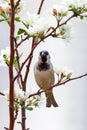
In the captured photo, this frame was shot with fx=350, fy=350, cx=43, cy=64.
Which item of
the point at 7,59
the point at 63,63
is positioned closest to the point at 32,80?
the point at 63,63

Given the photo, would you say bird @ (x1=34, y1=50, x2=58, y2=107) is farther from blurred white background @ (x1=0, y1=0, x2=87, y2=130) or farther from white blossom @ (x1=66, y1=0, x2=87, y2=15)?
blurred white background @ (x1=0, y1=0, x2=87, y2=130)

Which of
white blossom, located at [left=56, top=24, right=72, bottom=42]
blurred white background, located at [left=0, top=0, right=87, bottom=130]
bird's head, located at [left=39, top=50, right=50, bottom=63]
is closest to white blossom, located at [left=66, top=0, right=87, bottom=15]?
white blossom, located at [left=56, top=24, right=72, bottom=42]

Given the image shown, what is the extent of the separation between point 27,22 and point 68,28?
0.29 ft

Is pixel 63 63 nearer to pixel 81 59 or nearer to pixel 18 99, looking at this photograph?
pixel 81 59

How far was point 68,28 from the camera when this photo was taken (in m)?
0.73

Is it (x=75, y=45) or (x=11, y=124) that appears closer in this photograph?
(x=11, y=124)

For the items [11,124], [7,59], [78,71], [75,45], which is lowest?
[11,124]

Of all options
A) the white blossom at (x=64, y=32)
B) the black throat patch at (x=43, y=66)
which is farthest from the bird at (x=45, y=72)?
the white blossom at (x=64, y=32)

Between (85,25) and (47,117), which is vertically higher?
(85,25)

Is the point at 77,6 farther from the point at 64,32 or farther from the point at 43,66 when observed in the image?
the point at 43,66

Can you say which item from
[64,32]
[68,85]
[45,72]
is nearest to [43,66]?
[45,72]

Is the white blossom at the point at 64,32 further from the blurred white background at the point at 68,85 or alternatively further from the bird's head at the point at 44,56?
the blurred white background at the point at 68,85

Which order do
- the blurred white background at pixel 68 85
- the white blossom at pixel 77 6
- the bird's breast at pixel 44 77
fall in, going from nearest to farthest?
1. the white blossom at pixel 77 6
2. the bird's breast at pixel 44 77
3. the blurred white background at pixel 68 85

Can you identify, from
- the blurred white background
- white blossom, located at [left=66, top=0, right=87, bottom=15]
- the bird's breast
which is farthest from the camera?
the blurred white background
